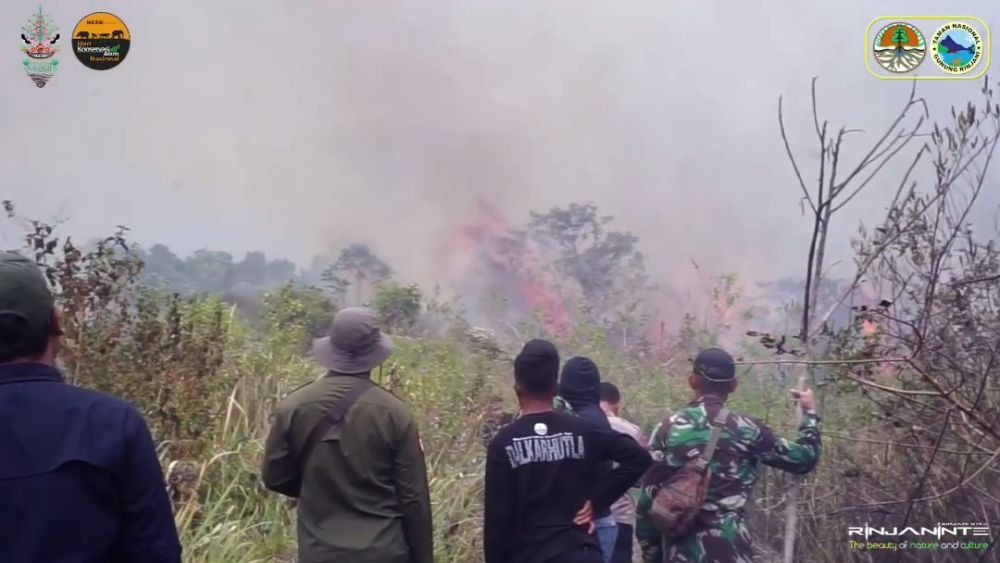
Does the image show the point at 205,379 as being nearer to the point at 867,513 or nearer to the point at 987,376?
the point at 867,513

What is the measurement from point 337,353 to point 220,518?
1.58 m

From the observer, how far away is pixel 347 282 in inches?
194

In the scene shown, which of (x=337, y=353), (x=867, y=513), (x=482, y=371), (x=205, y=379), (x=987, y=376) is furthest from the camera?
(x=482, y=371)

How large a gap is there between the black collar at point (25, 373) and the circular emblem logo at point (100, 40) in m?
3.32

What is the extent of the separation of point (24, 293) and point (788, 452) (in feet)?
8.83

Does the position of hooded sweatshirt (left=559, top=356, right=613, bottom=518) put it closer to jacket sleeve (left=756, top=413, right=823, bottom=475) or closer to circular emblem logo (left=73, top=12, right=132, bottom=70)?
jacket sleeve (left=756, top=413, right=823, bottom=475)

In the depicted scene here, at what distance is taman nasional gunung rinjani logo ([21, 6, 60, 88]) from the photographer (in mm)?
4668

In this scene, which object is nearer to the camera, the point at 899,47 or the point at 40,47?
the point at 899,47

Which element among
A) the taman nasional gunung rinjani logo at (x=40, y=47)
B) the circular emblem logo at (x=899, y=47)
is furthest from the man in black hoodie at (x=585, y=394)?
the taman nasional gunung rinjani logo at (x=40, y=47)

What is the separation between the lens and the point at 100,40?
4.68m

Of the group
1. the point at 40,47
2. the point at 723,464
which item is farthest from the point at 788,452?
the point at 40,47

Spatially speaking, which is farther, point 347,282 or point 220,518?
point 347,282

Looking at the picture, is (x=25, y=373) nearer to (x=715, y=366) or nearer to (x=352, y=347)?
(x=352, y=347)

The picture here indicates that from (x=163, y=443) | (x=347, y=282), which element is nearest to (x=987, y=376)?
(x=347, y=282)
